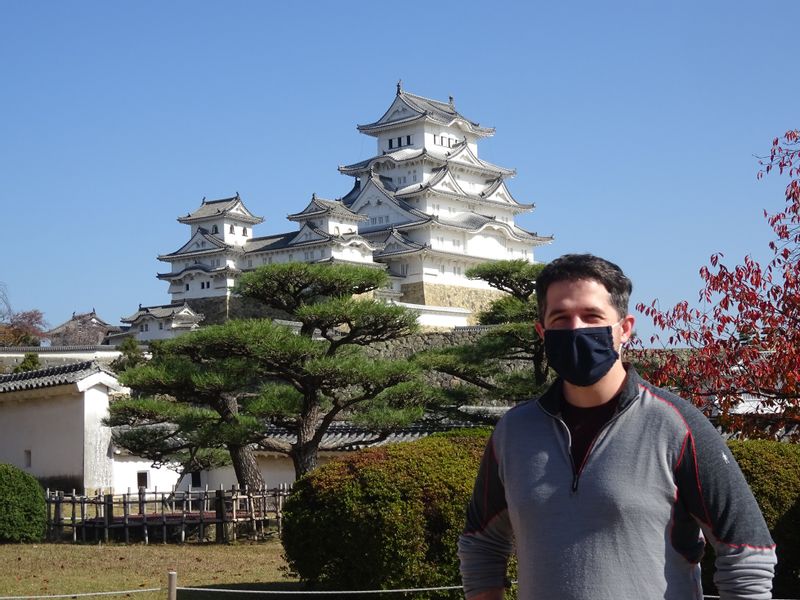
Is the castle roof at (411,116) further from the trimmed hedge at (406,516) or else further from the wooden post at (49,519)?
the trimmed hedge at (406,516)

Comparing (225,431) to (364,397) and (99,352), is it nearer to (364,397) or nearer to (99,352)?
(364,397)

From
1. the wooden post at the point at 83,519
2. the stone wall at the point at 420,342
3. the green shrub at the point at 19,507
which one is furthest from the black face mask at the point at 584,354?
the stone wall at the point at 420,342

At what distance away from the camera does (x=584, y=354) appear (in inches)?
88.0

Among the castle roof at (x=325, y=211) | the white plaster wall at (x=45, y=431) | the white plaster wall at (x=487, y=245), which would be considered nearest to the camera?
the white plaster wall at (x=45, y=431)

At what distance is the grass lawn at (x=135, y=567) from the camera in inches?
366

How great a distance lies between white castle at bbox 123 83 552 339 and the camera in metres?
41.3

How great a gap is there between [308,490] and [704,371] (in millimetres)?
3604

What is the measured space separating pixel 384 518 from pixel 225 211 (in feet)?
126

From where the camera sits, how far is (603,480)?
2197mm

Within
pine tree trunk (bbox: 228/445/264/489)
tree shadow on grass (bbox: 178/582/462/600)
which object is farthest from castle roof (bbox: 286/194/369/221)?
tree shadow on grass (bbox: 178/582/462/600)

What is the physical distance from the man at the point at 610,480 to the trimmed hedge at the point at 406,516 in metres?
4.67

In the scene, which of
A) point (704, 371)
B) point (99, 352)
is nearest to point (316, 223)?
point (99, 352)

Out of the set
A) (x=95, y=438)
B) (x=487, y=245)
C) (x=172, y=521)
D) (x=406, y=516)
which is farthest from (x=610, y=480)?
(x=487, y=245)

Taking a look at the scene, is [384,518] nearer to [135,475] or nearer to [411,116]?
[135,475]
